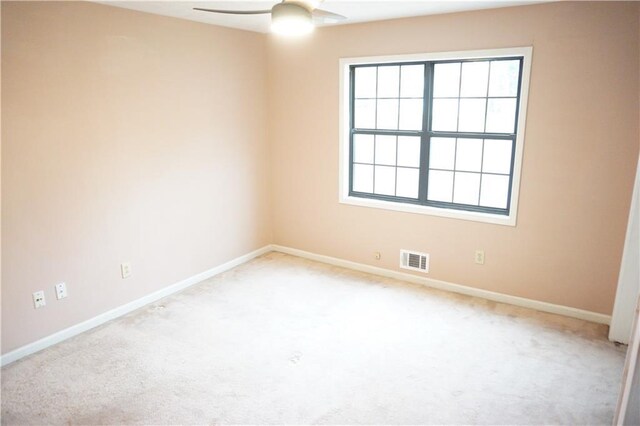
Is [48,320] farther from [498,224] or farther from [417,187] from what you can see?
[498,224]

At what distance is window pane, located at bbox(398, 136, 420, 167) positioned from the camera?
13.4ft

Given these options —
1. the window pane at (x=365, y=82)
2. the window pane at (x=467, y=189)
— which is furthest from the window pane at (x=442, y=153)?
the window pane at (x=365, y=82)

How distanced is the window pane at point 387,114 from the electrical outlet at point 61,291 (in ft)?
9.92

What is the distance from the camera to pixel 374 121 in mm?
4266

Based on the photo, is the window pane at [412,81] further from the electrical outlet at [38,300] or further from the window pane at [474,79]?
the electrical outlet at [38,300]

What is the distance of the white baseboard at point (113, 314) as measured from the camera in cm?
298

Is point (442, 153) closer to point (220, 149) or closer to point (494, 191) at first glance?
point (494, 191)

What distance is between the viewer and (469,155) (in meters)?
3.82

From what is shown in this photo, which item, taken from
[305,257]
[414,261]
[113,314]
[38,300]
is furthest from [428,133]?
[38,300]

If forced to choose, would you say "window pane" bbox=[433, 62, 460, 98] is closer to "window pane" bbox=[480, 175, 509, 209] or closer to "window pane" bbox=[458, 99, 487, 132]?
"window pane" bbox=[458, 99, 487, 132]

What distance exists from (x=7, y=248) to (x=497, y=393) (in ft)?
10.6

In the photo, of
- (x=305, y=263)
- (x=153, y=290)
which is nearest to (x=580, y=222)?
(x=305, y=263)

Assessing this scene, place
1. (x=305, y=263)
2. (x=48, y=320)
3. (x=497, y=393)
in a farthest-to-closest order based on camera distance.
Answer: (x=305, y=263), (x=48, y=320), (x=497, y=393)

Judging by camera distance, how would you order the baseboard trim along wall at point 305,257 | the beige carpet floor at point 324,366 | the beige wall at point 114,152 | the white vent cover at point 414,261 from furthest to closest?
1. the white vent cover at point 414,261
2. the baseboard trim along wall at point 305,257
3. the beige wall at point 114,152
4. the beige carpet floor at point 324,366
